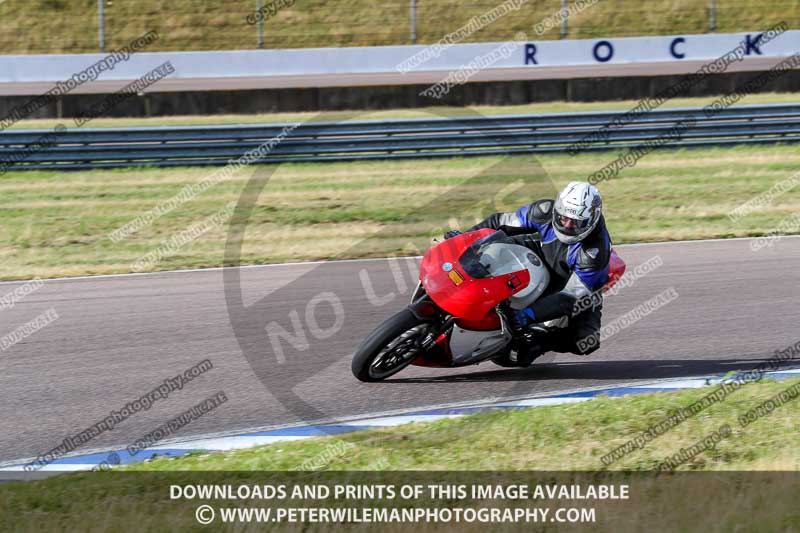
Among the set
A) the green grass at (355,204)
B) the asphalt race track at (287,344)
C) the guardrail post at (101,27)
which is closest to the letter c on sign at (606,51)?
the green grass at (355,204)

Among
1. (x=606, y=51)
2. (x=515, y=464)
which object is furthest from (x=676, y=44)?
(x=515, y=464)

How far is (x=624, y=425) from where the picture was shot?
21.9 ft

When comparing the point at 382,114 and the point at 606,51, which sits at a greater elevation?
the point at 606,51

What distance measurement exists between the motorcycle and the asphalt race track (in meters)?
0.33

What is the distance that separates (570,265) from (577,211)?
440 millimetres

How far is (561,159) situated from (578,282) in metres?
10.9

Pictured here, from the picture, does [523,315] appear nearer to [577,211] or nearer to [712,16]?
[577,211]

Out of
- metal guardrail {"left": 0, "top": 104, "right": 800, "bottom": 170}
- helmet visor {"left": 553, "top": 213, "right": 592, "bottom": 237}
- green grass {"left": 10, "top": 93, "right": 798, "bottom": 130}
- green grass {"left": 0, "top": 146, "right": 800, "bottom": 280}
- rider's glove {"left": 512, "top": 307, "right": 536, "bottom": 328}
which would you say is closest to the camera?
helmet visor {"left": 553, "top": 213, "right": 592, "bottom": 237}

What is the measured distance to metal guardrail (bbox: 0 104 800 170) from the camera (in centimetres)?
1680

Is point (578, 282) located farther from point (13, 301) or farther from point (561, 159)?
point (561, 159)

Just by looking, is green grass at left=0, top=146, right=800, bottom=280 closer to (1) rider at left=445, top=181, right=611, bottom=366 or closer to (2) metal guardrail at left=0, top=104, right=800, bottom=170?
(2) metal guardrail at left=0, top=104, right=800, bottom=170

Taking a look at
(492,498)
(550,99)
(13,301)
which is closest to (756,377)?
(492,498)

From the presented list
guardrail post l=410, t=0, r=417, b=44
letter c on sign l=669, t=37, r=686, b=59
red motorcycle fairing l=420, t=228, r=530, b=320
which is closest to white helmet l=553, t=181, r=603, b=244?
red motorcycle fairing l=420, t=228, r=530, b=320

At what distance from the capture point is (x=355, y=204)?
15344 mm
